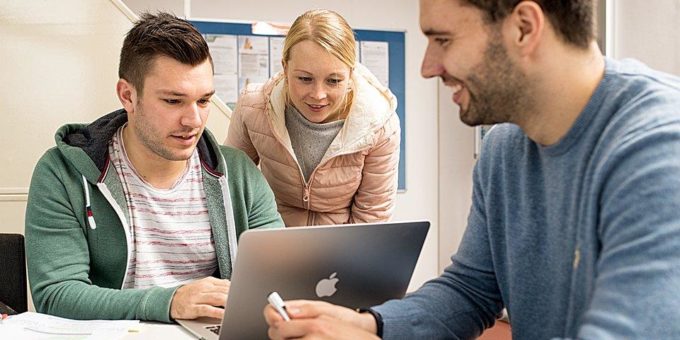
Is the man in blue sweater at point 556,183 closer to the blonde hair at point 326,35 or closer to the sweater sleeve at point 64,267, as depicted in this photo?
the sweater sleeve at point 64,267

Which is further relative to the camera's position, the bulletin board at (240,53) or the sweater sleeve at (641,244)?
the bulletin board at (240,53)

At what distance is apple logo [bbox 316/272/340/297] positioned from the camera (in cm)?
138

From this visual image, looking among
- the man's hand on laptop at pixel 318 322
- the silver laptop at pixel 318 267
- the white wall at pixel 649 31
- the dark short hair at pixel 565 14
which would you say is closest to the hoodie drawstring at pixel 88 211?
the silver laptop at pixel 318 267

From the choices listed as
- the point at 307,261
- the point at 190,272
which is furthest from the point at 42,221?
the point at 307,261

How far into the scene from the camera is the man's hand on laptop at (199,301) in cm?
152

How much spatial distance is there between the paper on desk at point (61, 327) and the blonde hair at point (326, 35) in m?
0.85

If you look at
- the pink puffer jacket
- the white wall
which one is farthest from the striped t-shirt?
the white wall

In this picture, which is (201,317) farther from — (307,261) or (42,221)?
(42,221)

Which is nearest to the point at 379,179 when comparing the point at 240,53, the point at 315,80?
the point at 315,80

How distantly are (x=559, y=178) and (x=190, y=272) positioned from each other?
0.98 m

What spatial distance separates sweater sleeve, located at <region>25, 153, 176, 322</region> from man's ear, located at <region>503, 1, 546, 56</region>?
851mm

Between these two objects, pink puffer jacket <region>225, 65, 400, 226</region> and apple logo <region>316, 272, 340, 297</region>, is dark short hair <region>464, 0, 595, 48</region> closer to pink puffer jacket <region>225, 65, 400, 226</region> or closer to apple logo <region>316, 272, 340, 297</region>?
apple logo <region>316, 272, 340, 297</region>

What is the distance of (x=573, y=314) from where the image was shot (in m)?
1.11

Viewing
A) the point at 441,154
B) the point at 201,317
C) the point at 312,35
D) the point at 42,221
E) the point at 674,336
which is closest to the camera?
the point at 674,336
